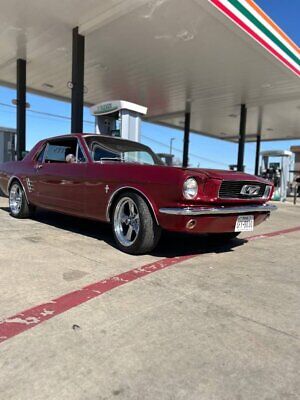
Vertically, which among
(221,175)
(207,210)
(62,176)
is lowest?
(207,210)

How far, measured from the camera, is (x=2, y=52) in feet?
40.9

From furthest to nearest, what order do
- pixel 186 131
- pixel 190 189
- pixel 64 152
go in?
pixel 186 131, pixel 64 152, pixel 190 189

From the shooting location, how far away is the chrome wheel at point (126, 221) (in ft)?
14.1

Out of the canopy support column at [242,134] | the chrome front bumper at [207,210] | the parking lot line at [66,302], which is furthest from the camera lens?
the canopy support column at [242,134]

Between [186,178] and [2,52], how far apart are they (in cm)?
1113

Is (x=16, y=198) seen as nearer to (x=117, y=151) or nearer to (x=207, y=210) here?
(x=117, y=151)

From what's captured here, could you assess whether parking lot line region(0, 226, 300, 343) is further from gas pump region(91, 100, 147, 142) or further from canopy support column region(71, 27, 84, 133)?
canopy support column region(71, 27, 84, 133)

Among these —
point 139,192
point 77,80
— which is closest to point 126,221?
point 139,192

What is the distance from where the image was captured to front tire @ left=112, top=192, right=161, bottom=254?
161 inches

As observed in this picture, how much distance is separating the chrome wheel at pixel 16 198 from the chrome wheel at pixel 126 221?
112 inches

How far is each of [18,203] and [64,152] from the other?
1726 mm

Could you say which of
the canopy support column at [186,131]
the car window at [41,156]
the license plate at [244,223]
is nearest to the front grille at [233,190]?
the license plate at [244,223]

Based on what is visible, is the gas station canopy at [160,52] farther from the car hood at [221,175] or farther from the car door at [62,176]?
the car hood at [221,175]

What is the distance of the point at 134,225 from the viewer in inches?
169
